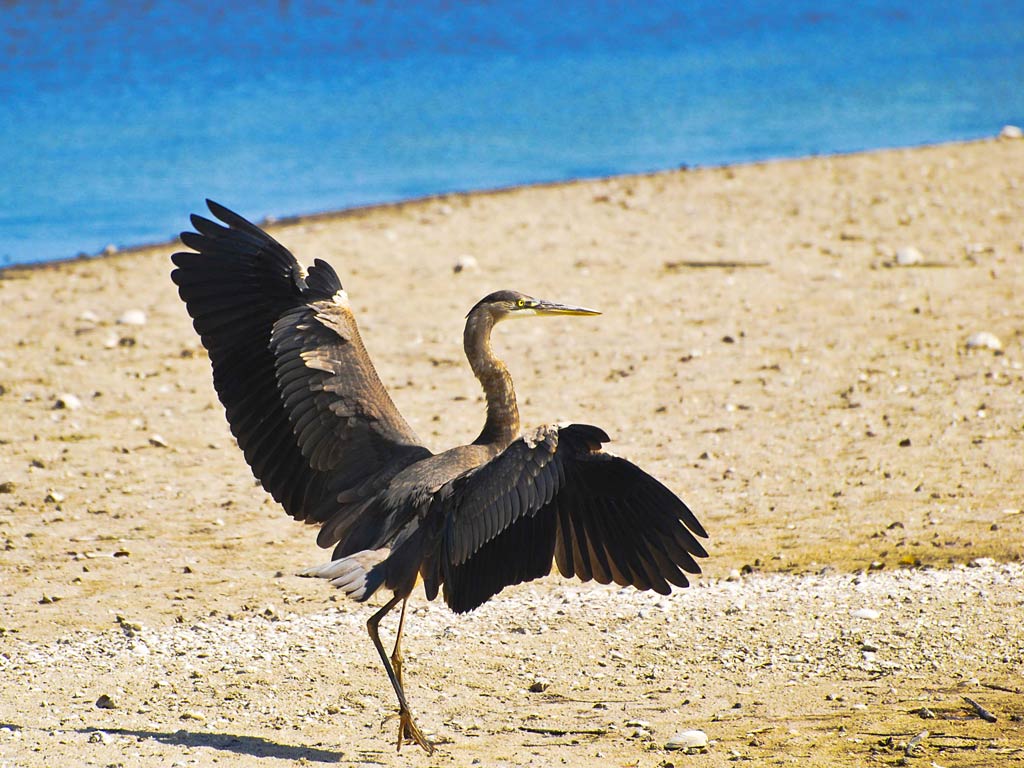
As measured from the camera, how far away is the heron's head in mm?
6578

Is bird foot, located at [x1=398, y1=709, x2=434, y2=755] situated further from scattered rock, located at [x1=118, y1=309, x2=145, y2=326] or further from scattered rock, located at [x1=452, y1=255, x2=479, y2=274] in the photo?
scattered rock, located at [x1=452, y1=255, x2=479, y2=274]

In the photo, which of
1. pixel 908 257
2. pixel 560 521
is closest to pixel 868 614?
pixel 560 521

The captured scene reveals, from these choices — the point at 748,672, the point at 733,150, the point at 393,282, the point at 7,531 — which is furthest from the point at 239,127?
the point at 748,672

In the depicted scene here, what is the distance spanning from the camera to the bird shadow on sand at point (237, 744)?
529 cm

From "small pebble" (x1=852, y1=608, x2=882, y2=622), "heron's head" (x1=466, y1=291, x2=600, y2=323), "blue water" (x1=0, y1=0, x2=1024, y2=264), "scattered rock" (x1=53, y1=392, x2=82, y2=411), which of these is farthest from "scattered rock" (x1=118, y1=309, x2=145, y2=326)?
"small pebble" (x1=852, y1=608, x2=882, y2=622)

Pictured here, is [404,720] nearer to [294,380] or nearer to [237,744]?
[237,744]

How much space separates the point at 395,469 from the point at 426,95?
64.2ft

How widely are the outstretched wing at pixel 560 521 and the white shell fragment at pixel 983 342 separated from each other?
210 inches

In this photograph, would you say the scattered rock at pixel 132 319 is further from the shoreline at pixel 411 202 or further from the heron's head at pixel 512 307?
the heron's head at pixel 512 307

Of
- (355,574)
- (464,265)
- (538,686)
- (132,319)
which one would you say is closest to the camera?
(355,574)

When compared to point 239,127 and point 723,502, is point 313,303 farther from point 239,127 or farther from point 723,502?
point 239,127

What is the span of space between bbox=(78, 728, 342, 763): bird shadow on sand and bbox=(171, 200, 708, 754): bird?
0.32m

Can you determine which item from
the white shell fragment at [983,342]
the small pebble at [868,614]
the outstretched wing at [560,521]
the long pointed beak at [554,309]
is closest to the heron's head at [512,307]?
the long pointed beak at [554,309]

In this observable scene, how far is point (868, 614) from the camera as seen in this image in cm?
643
